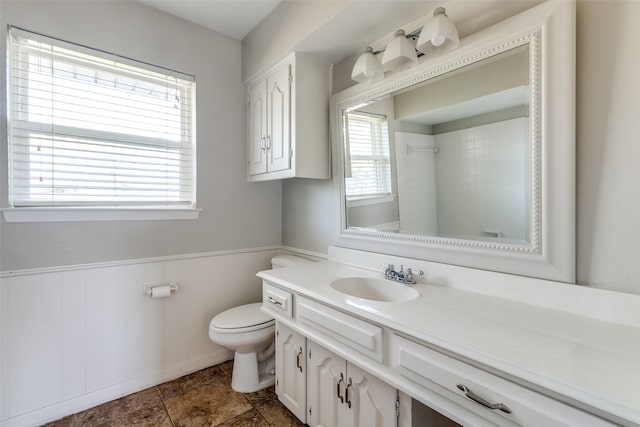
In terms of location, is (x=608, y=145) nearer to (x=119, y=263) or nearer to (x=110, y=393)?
(x=119, y=263)

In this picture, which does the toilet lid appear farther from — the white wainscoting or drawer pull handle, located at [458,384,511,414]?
drawer pull handle, located at [458,384,511,414]

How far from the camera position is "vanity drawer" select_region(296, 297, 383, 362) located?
102cm

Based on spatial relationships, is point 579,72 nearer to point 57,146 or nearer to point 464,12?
point 464,12

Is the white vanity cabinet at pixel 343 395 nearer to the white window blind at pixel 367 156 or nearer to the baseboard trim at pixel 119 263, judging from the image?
the white window blind at pixel 367 156

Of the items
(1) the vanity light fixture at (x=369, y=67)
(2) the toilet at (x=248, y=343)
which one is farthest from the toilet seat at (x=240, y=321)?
(1) the vanity light fixture at (x=369, y=67)

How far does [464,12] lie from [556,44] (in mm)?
429

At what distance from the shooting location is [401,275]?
139 centimetres

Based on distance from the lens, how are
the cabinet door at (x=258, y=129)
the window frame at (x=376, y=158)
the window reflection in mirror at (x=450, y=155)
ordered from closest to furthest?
the window reflection in mirror at (x=450, y=155) → the window frame at (x=376, y=158) → the cabinet door at (x=258, y=129)

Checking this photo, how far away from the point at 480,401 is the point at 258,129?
1.93m

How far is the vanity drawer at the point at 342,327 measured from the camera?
1021mm

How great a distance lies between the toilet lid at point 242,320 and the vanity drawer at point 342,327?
574 millimetres

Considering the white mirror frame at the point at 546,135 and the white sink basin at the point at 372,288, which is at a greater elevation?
the white mirror frame at the point at 546,135

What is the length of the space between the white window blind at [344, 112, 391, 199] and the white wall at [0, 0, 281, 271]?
0.86 meters

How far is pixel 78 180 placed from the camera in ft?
5.53
